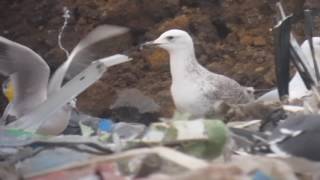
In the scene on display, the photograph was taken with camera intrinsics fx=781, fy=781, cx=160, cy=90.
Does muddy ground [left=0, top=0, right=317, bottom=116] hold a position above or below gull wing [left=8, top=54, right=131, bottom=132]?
below

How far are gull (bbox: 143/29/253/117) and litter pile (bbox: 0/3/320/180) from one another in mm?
286

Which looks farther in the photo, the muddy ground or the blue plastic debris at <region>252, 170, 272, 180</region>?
the muddy ground

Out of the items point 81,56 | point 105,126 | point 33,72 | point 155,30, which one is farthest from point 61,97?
point 155,30

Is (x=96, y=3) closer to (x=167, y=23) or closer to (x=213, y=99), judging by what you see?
(x=167, y=23)

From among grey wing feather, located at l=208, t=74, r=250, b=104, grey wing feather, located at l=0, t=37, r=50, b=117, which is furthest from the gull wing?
grey wing feather, located at l=208, t=74, r=250, b=104

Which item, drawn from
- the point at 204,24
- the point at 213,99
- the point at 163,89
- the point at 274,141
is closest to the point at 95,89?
the point at 163,89

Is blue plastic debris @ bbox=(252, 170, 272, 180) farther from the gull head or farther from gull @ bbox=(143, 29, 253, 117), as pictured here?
the gull head

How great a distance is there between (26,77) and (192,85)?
54cm

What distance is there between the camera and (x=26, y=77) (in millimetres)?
2496

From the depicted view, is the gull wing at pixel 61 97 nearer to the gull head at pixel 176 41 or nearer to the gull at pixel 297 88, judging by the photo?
the gull at pixel 297 88

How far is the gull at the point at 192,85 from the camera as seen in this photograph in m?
2.48

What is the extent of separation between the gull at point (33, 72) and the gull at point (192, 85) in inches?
9.9

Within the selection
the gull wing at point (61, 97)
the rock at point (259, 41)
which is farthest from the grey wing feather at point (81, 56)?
the rock at point (259, 41)

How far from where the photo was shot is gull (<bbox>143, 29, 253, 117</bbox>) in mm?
2479
